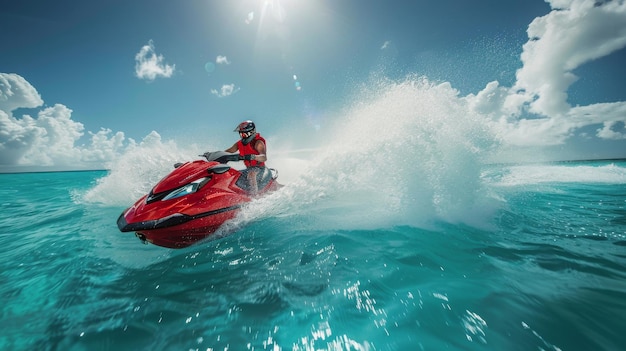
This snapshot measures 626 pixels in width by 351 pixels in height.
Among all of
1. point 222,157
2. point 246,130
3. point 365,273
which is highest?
point 246,130

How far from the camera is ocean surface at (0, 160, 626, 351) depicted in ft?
5.83

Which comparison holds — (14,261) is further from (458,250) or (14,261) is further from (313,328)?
(458,250)

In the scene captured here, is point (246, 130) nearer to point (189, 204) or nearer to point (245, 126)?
point (245, 126)

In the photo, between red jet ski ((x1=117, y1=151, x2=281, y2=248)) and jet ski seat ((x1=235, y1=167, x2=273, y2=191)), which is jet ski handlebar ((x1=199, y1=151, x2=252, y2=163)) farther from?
jet ski seat ((x1=235, y1=167, x2=273, y2=191))

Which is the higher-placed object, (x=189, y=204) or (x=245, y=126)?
(x=245, y=126)

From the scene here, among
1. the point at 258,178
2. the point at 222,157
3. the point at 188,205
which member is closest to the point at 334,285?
the point at 188,205

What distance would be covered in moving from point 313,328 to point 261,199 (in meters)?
3.07

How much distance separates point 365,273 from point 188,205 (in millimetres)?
2532

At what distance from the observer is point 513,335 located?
1682mm

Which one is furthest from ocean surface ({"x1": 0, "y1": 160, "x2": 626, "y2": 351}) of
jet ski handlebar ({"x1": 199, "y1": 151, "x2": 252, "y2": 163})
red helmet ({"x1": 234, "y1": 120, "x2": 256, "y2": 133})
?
red helmet ({"x1": 234, "y1": 120, "x2": 256, "y2": 133})

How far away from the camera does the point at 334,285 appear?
241 cm

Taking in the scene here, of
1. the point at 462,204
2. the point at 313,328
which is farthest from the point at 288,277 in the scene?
the point at 462,204

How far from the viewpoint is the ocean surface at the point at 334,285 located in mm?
1778

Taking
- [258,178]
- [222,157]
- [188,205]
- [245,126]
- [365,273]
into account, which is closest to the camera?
[365,273]
